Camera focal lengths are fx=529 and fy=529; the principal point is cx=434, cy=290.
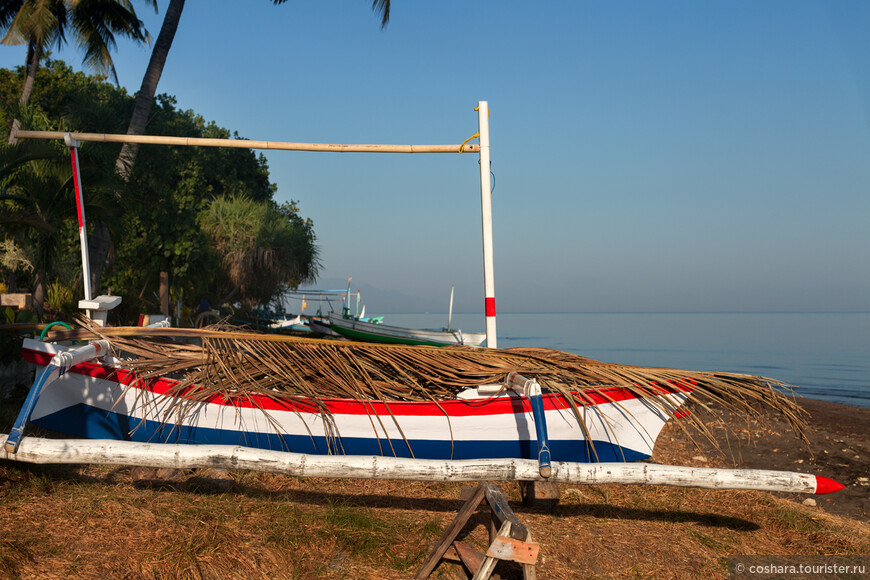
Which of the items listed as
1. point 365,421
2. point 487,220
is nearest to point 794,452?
point 487,220

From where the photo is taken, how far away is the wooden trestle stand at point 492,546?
2990mm

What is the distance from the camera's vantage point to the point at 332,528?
402cm

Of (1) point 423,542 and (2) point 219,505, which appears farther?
(2) point 219,505

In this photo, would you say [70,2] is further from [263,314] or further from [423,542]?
[423,542]

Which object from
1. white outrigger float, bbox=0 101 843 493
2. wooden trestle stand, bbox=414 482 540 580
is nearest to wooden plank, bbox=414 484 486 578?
wooden trestle stand, bbox=414 482 540 580

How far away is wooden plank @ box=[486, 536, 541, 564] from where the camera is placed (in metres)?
2.97

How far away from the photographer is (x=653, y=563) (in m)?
3.86

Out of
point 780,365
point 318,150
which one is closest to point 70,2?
point 318,150

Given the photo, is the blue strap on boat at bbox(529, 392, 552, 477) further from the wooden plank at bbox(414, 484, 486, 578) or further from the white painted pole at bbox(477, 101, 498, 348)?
the white painted pole at bbox(477, 101, 498, 348)

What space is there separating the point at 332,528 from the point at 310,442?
3.60ft

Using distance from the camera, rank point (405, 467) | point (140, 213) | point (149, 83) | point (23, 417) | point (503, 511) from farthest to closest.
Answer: point (140, 213) < point (149, 83) < point (23, 417) < point (405, 467) < point (503, 511)

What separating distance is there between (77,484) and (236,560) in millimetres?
2142

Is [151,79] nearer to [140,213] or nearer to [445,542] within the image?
[140,213]

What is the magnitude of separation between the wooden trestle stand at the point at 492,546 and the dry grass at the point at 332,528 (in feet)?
0.50
